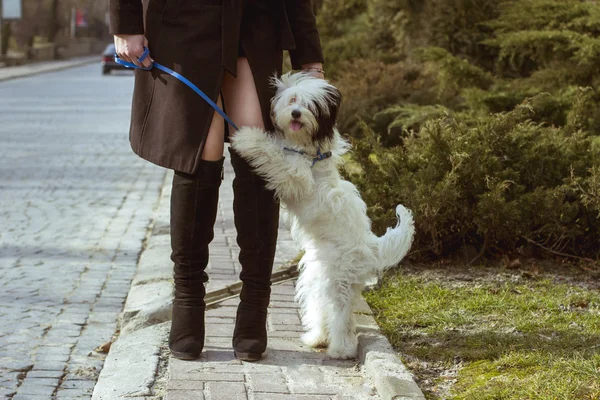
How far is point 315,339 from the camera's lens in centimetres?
383

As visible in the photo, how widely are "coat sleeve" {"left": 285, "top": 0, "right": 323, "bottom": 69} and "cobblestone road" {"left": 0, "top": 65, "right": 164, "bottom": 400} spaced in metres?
1.61

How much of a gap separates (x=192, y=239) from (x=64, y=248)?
298 cm

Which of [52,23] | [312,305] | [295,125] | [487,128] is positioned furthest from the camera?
[52,23]

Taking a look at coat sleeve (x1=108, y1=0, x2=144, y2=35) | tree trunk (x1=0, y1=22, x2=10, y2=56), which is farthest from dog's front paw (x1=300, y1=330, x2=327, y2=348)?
tree trunk (x1=0, y1=22, x2=10, y2=56)

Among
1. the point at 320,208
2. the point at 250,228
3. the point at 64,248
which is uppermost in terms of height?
the point at 320,208

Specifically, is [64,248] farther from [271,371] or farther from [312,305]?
[271,371]

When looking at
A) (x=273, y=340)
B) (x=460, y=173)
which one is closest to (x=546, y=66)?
(x=460, y=173)

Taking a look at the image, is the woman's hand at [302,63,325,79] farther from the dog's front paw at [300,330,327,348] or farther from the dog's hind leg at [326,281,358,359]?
the dog's front paw at [300,330,327,348]

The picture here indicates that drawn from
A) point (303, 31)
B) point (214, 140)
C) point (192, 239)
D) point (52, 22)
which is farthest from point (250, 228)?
point (52, 22)

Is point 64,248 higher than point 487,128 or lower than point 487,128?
lower

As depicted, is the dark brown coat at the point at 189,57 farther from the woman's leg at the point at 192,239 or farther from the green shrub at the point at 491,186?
the green shrub at the point at 491,186

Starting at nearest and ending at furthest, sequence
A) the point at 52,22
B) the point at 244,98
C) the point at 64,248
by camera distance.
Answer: the point at 244,98 → the point at 64,248 → the point at 52,22

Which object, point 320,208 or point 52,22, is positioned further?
point 52,22

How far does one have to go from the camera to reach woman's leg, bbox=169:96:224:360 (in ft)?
11.5
